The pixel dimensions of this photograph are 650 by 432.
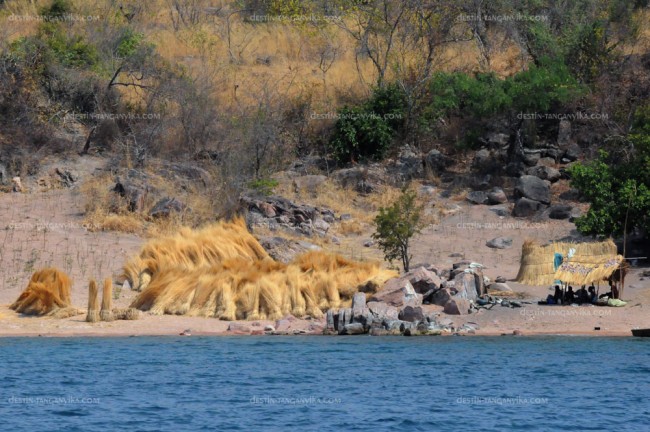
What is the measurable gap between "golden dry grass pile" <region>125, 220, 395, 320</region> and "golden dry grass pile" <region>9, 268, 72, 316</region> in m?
1.56

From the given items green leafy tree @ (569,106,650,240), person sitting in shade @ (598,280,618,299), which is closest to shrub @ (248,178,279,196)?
green leafy tree @ (569,106,650,240)

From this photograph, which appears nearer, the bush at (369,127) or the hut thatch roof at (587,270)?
the hut thatch roof at (587,270)

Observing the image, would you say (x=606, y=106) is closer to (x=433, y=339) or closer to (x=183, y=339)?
(x=433, y=339)

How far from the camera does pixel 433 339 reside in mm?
23656

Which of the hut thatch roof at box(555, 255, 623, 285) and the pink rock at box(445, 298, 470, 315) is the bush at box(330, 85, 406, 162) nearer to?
the hut thatch roof at box(555, 255, 623, 285)

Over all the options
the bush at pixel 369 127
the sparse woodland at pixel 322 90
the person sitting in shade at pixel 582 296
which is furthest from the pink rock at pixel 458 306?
the bush at pixel 369 127

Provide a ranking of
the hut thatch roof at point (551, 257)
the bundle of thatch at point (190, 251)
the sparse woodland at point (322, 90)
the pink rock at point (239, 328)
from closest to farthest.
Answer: the pink rock at point (239, 328)
the hut thatch roof at point (551, 257)
the bundle of thatch at point (190, 251)
the sparse woodland at point (322, 90)

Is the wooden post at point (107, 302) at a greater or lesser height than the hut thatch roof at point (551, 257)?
lesser

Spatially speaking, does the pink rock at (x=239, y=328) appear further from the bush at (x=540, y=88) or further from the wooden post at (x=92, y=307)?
the bush at (x=540, y=88)

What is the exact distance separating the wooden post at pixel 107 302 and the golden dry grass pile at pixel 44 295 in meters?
1.00

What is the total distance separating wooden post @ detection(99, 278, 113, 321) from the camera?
2482 cm

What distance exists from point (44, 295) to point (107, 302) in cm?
148

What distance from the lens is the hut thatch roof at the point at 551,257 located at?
2623cm

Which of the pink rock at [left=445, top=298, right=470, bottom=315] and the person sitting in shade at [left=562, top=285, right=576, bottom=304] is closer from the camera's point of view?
the pink rock at [left=445, top=298, right=470, bottom=315]
